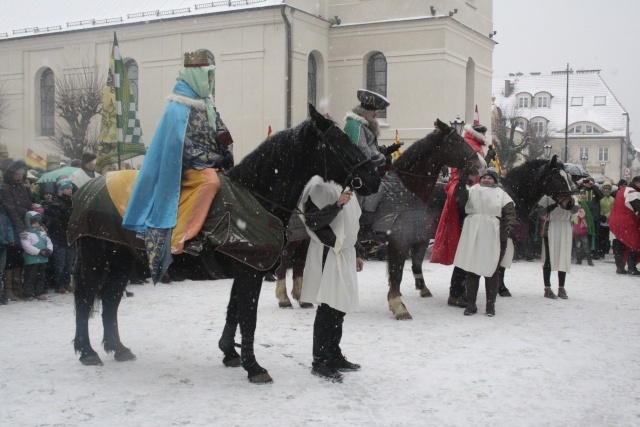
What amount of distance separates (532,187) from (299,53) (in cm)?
1608

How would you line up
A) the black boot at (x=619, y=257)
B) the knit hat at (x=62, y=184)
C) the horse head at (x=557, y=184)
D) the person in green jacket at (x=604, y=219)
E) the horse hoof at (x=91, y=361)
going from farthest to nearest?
the person in green jacket at (x=604, y=219) < the black boot at (x=619, y=257) < the horse head at (x=557, y=184) < the knit hat at (x=62, y=184) < the horse hoof at (x=91, y=361)

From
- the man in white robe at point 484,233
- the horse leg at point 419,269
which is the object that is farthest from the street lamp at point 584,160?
the man in white robe at point 484,233

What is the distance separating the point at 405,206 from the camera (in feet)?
28.2

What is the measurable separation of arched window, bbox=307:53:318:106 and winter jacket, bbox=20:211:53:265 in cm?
1739

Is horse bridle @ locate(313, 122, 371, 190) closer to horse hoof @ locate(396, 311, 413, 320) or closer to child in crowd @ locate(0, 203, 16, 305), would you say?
horse hoof @ locate(396, 311, 413, 320)

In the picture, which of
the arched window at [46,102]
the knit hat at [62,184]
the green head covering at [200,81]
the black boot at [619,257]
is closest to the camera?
the green head covering at [200,81]

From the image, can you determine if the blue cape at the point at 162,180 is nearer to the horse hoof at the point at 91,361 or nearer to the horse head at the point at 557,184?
the horse hoof at the point at 91,361

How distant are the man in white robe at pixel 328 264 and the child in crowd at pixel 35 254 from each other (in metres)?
5.29

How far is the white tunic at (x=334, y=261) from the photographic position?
5.77m

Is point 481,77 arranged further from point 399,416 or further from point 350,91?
point 399,416

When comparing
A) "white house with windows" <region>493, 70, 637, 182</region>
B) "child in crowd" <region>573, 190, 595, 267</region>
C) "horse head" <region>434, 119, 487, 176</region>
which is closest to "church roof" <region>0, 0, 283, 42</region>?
"child in crowd" <region>573, 190, 595, 267</region>

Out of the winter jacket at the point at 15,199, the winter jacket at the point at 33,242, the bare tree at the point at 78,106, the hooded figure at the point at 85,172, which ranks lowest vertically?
the winter jacket at the point at 33,242

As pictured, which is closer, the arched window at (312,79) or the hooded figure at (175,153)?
the hooded figure at (175,153)

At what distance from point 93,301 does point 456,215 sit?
528 centimetres
